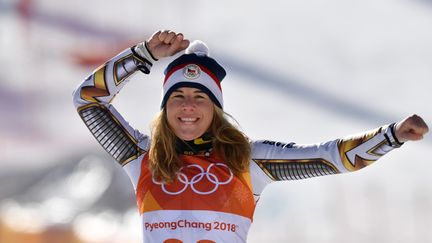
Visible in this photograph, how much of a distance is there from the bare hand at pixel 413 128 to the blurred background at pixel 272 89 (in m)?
4.12

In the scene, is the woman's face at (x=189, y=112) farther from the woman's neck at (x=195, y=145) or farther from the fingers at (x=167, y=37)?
the fingers at (x=167, y=37)

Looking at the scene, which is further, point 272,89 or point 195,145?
point 272,89

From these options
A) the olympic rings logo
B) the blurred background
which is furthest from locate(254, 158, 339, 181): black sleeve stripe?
the blurred background

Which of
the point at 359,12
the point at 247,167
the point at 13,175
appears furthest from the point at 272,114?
the point at 247,167

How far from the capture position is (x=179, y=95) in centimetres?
411

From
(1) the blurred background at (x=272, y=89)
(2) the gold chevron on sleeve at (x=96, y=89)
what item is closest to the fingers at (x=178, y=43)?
Result: (2) the gold chevron on sleeve at (x=96, y=89)

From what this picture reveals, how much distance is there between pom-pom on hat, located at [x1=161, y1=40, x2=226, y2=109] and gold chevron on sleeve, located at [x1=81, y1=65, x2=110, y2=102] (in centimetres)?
28

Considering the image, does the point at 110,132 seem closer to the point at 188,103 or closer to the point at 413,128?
the point at 188,103

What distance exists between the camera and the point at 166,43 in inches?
164

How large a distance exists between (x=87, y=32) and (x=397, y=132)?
8.50m

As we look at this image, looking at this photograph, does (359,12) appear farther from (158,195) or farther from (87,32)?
(158,195)

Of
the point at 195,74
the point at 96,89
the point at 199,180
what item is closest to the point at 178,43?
the point at 195,74

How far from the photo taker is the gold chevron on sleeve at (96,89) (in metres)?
4.22

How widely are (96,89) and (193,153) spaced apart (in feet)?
1.76
